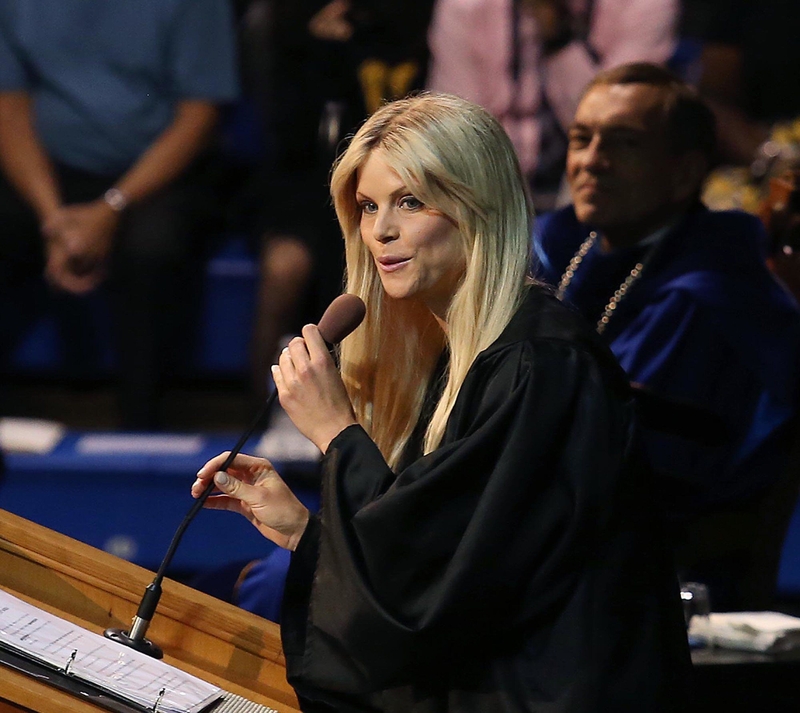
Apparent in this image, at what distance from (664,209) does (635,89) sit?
0.28 meters

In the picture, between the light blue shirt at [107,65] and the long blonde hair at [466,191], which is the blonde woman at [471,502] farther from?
the light blue shirt at [107,65]

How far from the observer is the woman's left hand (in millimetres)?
1718

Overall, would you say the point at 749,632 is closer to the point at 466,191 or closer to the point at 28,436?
the point at 466,191

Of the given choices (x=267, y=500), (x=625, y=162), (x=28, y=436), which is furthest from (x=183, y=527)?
(x=28, y=436)

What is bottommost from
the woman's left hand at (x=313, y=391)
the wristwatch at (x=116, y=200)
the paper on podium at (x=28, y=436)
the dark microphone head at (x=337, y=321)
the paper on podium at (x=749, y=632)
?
the paper on podium at (x=28, y=436)

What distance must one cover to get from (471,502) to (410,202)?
43 cm

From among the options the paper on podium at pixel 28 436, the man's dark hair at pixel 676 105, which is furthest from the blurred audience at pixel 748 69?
the paper on podium at pixel 28 436

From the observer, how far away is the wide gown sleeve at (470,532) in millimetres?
1589

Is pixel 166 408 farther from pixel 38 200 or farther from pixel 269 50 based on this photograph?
pixel 269 50

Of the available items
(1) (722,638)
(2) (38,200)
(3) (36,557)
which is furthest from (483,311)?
(2) (38,200)

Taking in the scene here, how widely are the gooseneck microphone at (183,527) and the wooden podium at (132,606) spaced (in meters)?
0.05

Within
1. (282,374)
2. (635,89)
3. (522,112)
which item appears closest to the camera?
(282,374)

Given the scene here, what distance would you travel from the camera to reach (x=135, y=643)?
1.62 meters

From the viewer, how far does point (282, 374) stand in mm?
1735
